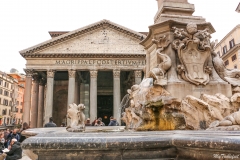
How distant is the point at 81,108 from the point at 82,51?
21933mm

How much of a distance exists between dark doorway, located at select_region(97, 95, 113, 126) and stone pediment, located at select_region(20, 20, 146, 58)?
27.2 feet

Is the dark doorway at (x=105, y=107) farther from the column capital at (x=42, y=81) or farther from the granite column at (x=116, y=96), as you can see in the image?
the column capital at (x=42, y=81)

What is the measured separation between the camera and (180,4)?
5.19 m

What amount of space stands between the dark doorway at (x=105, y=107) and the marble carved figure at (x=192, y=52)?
26.7 m

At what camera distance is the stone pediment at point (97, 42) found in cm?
2555

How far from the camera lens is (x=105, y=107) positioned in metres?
31.3

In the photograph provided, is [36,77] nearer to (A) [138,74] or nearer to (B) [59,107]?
(B) [59,107]

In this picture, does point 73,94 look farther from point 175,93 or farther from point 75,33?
point 175,93

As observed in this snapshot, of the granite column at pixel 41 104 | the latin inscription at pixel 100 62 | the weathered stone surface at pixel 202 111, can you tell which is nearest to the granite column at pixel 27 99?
the granite column at pixel 41 104

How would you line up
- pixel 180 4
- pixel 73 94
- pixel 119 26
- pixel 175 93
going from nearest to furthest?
1. pixel 175 93
2. pixel 180 4
3. pixel 73 94
4. pixel 119 26

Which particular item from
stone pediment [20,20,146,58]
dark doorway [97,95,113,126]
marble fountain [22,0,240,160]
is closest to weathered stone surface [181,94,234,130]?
marble fountain [22,0,240,160]

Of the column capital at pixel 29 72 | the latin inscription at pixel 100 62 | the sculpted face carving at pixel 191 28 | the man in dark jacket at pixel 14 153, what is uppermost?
the latin inscription at pixel 100 62

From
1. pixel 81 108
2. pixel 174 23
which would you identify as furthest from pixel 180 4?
pixel 81 108

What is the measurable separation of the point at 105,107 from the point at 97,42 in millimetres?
9476
